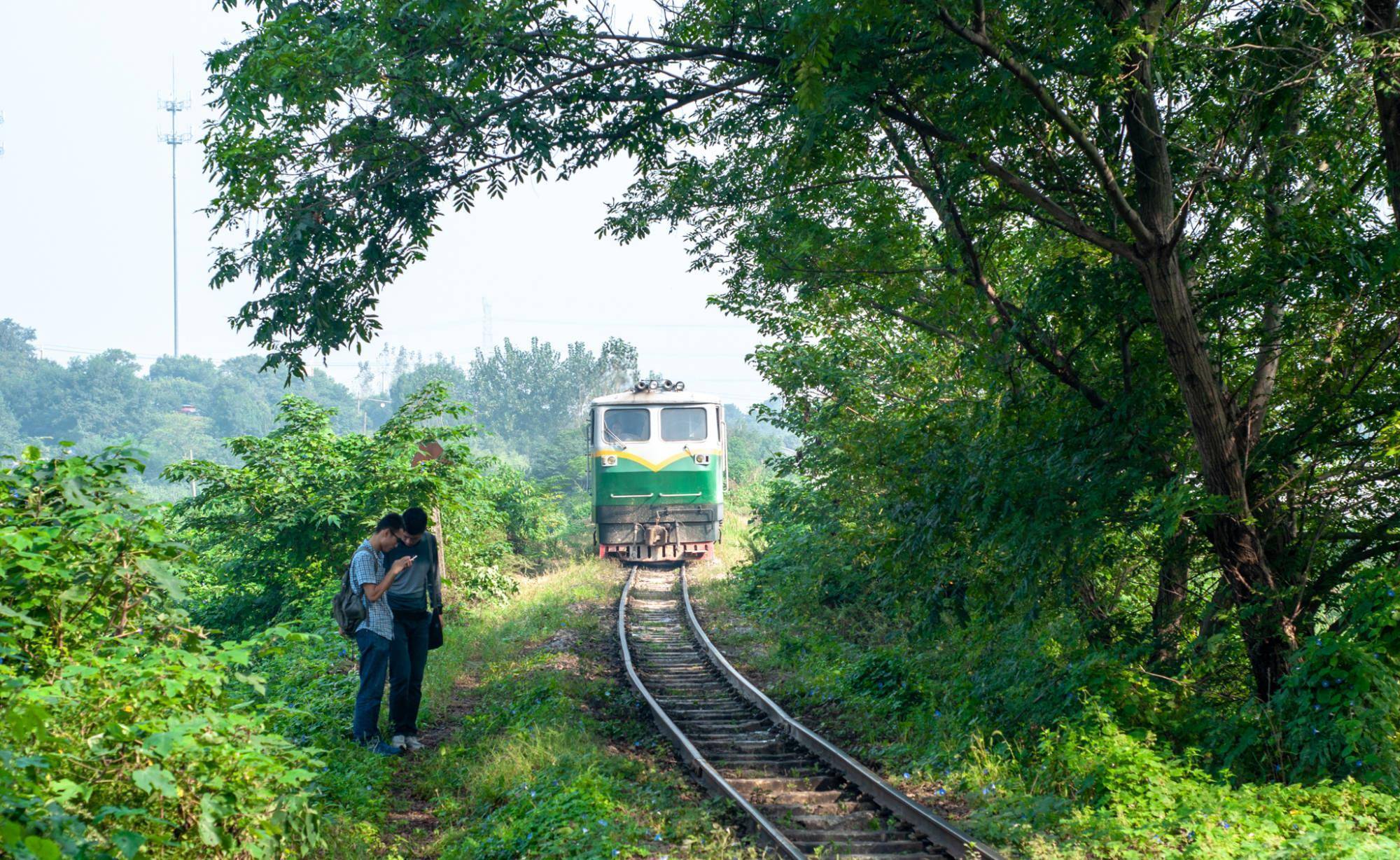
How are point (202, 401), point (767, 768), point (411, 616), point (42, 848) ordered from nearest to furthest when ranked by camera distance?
point (42, 848) < point (767, 768) < point (411, 616) < point (202, 401)

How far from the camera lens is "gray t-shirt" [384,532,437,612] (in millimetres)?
7375

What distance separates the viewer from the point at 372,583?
23.6 feet

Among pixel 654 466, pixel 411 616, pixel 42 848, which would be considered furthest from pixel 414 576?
pixel 654 466

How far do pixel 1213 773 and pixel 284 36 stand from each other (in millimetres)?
7669

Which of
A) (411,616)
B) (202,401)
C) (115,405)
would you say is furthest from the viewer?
(202,401)

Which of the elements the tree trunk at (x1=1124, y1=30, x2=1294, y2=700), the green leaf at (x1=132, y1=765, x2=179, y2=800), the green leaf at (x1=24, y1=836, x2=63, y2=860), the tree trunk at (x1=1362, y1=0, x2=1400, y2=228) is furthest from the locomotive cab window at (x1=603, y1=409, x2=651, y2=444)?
the green leaf at (x1=24, y1=836, x2=63, y2=860)

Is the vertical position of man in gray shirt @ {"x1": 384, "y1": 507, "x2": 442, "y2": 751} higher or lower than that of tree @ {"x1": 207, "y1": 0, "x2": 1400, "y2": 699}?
lower

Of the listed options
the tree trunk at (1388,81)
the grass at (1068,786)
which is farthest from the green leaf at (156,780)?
the tree trunk at (1388,81)

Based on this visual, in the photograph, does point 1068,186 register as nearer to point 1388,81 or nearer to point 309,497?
point 1388,81

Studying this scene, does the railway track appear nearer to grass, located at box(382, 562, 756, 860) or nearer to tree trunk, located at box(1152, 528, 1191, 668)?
grass, located at box(382, 562, 756, 860)

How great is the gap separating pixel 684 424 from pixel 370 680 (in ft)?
46.0

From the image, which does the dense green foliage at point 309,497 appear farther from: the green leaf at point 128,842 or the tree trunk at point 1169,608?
the green leaf at point 128,842

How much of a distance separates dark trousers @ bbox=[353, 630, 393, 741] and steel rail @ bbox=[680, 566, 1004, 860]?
312cm

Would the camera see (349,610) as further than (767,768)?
No
